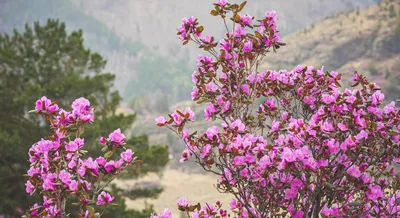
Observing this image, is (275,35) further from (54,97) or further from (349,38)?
(349,38)

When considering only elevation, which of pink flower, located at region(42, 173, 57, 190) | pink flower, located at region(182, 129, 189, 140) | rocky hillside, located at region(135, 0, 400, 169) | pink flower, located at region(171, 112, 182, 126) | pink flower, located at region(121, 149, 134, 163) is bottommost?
pink flower, located at region(42, 173, 57, 190)

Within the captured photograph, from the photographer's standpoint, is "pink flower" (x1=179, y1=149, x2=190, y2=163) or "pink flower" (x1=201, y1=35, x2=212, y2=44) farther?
"pink flower" (x1=201, y1=35, x2=212, y2=44)

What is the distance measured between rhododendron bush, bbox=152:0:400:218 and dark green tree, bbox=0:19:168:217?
625cm

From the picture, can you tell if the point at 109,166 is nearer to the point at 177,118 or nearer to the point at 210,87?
the point at 177,118

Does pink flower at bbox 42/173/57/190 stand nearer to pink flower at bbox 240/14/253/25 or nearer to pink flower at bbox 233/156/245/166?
pink flower at bbox 233/156/245/166

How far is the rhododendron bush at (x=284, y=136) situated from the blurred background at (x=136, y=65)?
253cm

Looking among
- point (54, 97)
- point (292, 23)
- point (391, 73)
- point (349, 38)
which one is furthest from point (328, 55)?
point (54, 97)

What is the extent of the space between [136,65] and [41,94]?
5470 inches

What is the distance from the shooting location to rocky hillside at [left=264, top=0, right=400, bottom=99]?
7423 centimetres

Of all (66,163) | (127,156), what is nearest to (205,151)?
(127,156)

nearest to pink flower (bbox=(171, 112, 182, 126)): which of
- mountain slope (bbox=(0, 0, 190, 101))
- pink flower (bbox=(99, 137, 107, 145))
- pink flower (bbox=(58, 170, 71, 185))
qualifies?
pink flower (bbox=(99, 137, 107, 145))

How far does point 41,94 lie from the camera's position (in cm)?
812

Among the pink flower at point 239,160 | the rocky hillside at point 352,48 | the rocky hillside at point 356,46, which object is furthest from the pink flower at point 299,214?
the rocky hillside at point 356,46

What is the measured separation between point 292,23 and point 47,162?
16678 cm
